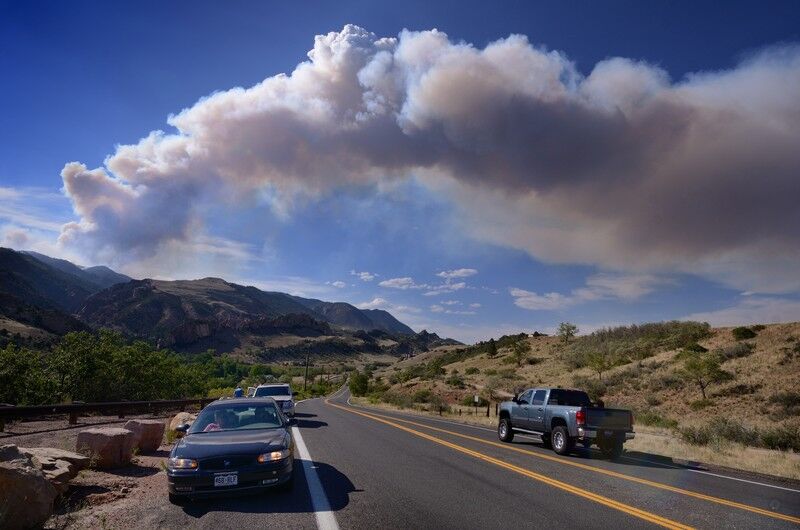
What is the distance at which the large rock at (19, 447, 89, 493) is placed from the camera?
718cm

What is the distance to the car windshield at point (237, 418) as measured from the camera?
29.5 feet

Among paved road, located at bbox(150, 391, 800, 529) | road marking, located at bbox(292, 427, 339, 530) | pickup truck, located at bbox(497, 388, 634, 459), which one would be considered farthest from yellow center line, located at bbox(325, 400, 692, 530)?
road marking, located at bbox(292, 427, 339, 530)

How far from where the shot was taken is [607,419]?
1488 cm

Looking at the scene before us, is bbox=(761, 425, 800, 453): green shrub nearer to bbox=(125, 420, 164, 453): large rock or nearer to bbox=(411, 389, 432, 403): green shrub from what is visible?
bbox=(125, 420, 164, 453): large rock

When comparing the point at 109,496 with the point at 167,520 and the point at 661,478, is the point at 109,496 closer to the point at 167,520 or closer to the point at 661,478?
the point at 167,520

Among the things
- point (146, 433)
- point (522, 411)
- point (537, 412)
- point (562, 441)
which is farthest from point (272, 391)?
point (562, 441)

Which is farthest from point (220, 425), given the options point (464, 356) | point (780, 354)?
point (464, 356)

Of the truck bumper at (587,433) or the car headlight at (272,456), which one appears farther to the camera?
the truck bumper at (587,433)

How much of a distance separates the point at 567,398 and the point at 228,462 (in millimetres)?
12575

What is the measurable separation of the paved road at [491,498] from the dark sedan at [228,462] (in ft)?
1.01

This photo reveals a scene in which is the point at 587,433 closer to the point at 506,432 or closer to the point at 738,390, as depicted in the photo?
the point at 506,432

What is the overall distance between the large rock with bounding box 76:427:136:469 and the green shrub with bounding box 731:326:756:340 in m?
51.5

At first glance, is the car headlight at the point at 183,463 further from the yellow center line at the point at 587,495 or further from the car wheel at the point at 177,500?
the yellow center line at the point at 587,495

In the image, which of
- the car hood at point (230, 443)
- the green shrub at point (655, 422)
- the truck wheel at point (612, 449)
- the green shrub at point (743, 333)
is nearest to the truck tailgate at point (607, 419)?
the truck wheel at point (612, 449)
